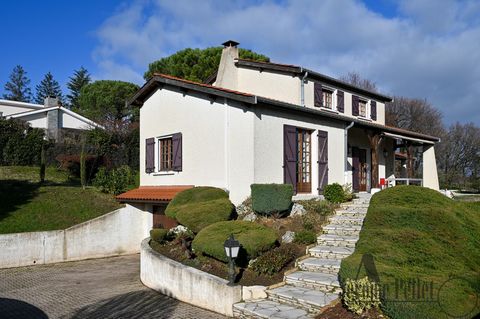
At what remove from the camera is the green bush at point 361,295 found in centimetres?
573

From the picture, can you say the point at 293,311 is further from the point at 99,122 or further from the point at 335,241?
the point at 99,122

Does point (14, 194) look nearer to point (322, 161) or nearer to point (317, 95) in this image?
point (322, 161)

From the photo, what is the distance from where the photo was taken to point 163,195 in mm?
13625

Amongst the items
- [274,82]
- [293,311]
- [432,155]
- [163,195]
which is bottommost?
[293,311]

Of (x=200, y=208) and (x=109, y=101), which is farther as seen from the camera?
(x=109, y=101)

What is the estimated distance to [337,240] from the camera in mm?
9258

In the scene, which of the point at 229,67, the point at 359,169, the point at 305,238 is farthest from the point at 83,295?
the point at 359,169

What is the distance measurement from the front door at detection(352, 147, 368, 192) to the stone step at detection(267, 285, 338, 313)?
37.3 ft

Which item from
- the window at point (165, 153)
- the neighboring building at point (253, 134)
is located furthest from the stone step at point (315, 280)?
the window at point (165, 153)

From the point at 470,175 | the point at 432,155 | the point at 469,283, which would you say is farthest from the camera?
the point at 470,175

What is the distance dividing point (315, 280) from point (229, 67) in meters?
12.3

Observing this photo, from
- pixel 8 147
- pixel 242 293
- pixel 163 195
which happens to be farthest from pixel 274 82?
pixel 8 147

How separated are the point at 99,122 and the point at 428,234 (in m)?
27.6

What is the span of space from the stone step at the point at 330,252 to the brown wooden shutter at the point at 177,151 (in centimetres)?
655
